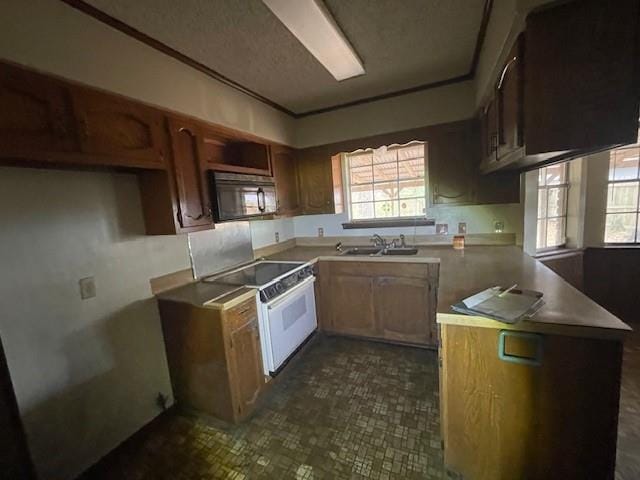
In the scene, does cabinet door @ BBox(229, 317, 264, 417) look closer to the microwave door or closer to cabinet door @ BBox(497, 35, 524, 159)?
the microwave door

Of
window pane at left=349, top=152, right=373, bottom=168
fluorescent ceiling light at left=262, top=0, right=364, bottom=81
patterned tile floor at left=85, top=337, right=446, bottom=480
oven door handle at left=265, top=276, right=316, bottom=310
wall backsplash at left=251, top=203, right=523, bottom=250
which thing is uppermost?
fluorescent ceiling light at left=262, top=0, right=364, bottom=81

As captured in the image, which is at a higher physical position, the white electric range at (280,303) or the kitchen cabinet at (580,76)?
the kitchen cabinet at (580,76)

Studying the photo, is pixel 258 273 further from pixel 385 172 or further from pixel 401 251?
pixel 385 172

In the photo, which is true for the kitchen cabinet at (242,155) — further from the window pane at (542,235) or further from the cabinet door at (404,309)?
the window pane at (542,235)

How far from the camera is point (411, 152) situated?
3.01 metres

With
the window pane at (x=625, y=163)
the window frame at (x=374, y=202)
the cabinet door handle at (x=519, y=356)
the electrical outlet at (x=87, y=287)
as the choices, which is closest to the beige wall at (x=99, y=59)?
the electrical outlet at (x=87, y=287)

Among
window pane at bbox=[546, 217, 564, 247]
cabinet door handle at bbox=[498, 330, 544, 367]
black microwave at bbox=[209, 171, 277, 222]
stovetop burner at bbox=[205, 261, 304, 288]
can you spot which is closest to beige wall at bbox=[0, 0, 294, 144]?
black microwave at bbox=[209, 171, 277, 222]

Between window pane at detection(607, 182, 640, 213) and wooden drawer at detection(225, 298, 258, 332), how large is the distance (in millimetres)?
3508

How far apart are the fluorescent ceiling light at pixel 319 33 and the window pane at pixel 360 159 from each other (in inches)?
40.6

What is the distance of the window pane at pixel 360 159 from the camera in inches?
126

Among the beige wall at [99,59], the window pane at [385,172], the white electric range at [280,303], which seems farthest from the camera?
the window pane at [385,172]

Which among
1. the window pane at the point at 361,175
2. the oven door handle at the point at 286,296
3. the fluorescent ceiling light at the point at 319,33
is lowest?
the oven door handle at the point at 286,296

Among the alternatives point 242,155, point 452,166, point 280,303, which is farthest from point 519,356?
point 242,155

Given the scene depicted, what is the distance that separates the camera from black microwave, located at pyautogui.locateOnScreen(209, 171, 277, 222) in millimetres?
2025
